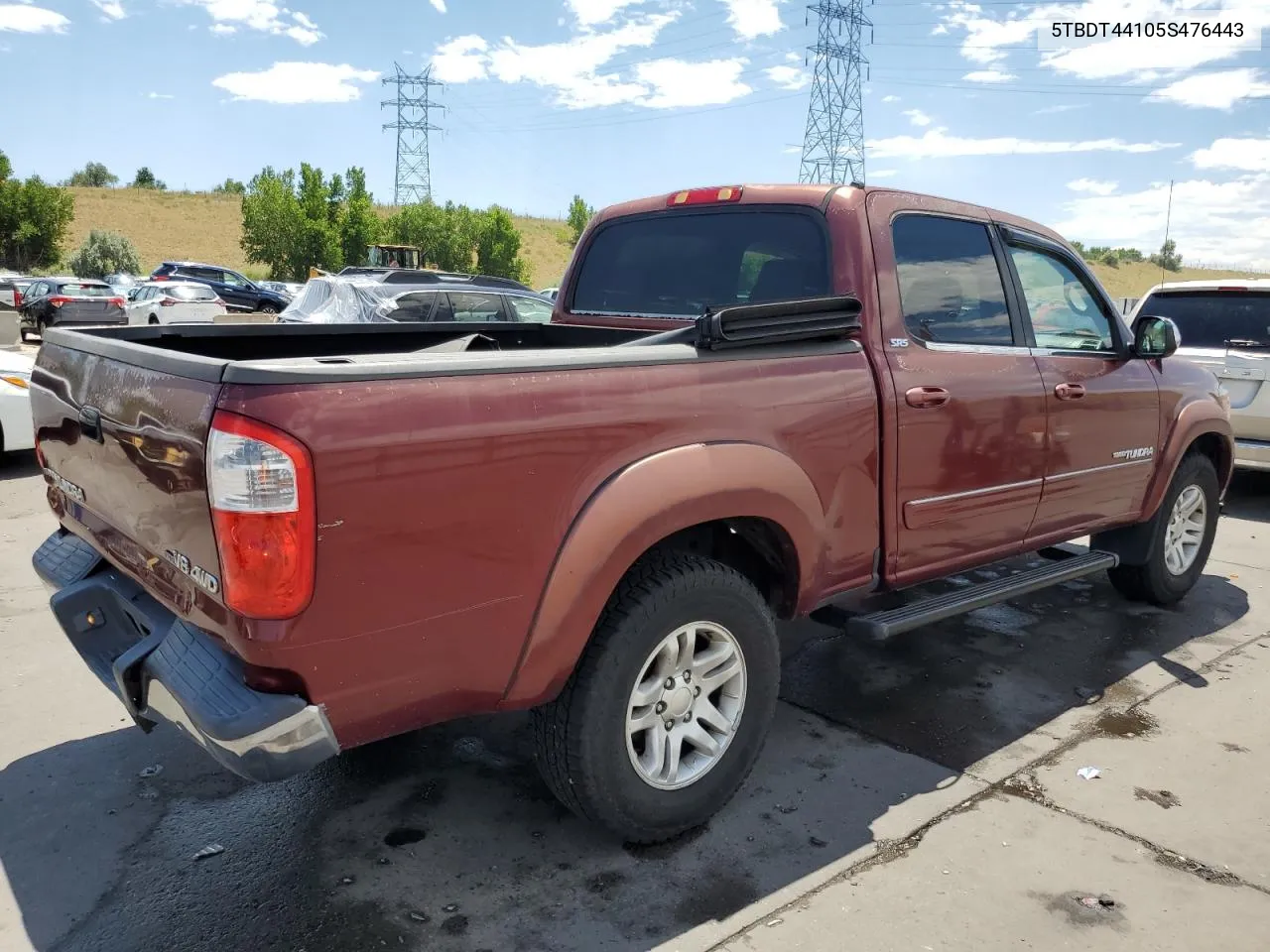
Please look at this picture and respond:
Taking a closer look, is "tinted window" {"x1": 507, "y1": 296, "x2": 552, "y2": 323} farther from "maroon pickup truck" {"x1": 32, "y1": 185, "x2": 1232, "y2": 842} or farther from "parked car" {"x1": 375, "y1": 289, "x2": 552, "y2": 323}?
"maroon pickup truck" {"x1": 32, "y1": 185, "x2": 1232, "y2": 842}

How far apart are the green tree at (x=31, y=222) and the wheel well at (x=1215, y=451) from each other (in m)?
64.5

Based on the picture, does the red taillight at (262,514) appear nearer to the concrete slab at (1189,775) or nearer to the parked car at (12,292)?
the concrete slab at (1189,775)

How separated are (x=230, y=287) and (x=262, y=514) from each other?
32463mm

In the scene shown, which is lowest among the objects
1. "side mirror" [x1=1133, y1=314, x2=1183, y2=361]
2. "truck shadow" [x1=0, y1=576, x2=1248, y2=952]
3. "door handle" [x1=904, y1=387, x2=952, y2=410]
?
"truck shadow" [x1=0, y1=576, x2=1248, y2=952]

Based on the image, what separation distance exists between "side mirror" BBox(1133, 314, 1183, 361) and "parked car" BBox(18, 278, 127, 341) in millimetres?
23023

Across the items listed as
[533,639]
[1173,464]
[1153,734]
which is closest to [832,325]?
[533,639]

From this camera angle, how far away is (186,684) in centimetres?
230

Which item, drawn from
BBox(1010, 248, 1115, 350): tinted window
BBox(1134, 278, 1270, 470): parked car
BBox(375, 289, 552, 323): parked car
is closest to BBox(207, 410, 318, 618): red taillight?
BBox(1010, 248, 1115, 350): tinted window

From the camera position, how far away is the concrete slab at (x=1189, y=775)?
10.3ft

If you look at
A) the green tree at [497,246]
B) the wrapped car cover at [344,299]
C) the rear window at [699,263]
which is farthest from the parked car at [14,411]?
the green tree at [497,246]

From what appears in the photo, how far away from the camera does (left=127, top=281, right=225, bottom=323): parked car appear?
2334 centimetres

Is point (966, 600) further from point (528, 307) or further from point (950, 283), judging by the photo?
point (528, 307)

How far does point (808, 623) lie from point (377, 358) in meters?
3.37

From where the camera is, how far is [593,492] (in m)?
2.55
